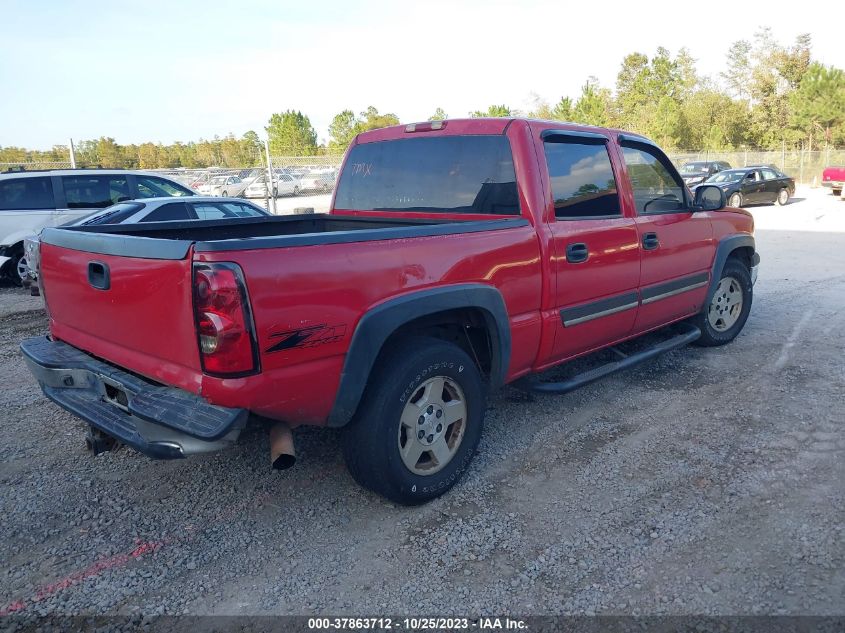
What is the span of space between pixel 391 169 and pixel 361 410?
199cm

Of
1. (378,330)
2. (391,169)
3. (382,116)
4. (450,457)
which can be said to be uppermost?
(382,116)

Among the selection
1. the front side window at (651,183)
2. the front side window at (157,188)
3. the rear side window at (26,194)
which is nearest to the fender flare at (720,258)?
the front side window at (651,183)

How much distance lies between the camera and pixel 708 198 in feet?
16.2

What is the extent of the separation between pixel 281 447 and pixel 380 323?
0.69m

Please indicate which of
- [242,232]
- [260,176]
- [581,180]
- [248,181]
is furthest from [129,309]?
[248,181]

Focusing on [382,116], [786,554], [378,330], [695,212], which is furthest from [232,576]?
[382,116]

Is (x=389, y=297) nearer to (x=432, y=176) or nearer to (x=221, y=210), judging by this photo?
(x=432, y=176)

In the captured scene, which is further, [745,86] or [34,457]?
[745,86]

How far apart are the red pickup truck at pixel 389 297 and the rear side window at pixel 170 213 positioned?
4.19 meters

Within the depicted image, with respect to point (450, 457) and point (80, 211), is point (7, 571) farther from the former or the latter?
point (80, 211)

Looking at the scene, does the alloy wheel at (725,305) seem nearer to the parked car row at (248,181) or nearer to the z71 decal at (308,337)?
the z71 decal at (308,337)

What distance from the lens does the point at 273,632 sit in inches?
91.4

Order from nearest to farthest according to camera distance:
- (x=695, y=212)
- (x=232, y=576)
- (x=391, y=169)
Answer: (x=232, y=576) → (x=391, y=169) → (x=695, y=212)

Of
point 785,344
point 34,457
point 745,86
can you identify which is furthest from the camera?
point 745,86
